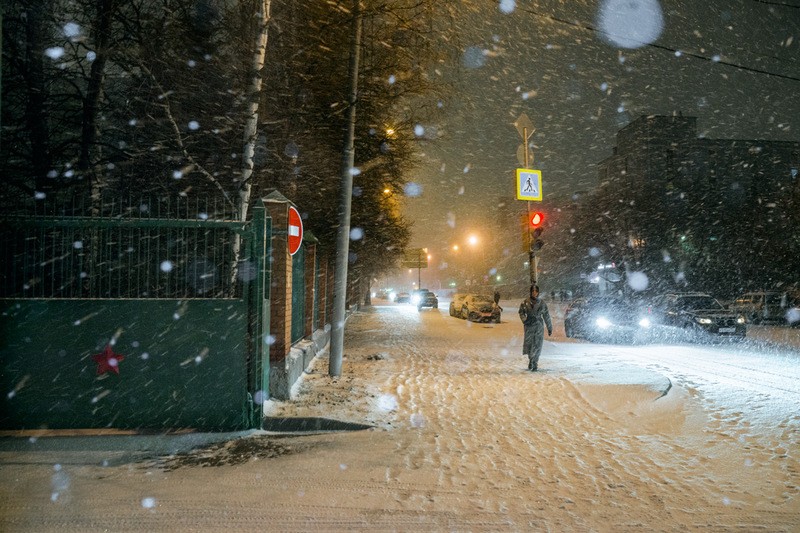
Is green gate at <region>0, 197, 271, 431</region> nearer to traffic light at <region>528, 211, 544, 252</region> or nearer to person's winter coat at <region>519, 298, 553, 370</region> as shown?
person's winter coat at <region>519, 298, 553, 370</region>

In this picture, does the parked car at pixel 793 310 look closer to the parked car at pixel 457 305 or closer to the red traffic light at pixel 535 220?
the parked car at pixel 457 305

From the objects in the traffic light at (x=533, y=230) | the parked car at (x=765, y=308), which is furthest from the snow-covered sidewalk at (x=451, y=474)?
the parked car at (x=765, y=308)

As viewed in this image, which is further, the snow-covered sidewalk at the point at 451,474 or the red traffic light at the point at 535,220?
the red traffic light at the point at 535,220

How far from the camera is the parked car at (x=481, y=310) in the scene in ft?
100

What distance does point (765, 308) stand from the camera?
1081 inches

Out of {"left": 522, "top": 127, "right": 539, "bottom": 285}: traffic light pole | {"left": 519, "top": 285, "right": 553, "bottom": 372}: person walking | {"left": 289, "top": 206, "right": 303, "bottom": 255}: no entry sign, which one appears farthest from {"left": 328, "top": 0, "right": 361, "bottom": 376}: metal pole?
{"left": 522, "top": 127, "right": 539, "bottom": 285}: traffic light pole

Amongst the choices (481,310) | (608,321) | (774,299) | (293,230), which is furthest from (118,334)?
(774,299)

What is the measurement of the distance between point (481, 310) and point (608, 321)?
489 inches

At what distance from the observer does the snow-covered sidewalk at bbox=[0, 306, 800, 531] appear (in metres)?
4.10

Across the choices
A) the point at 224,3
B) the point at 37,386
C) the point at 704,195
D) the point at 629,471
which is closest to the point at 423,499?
the point at 629,471

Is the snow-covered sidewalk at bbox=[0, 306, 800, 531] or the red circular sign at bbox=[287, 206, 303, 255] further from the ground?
the red circular sign at bbox=[287, 206, 303, 255]

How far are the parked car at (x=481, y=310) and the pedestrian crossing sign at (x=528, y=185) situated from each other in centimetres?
1706

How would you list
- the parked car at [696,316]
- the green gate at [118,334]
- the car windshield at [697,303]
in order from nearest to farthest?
the green gate at [118,334] < the parked car at [696,316] < the car windshield at [697,303]

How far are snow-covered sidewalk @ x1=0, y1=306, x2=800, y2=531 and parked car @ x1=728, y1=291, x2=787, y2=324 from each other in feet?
76.6
